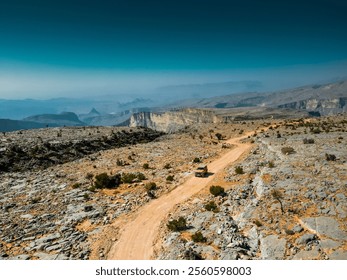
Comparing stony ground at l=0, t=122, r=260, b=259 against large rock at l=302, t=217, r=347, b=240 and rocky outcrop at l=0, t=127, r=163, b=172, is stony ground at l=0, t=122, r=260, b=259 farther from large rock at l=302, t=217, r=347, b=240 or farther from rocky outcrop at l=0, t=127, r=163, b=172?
large rock at l=302, t=217, r=347, b=240

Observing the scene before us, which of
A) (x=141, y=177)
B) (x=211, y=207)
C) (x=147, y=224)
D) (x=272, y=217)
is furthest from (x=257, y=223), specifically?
(x=141, y=177)

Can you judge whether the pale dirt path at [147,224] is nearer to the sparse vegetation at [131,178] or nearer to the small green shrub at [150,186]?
the small green shrub at [150,186]

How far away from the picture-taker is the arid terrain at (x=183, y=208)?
16.1 meters

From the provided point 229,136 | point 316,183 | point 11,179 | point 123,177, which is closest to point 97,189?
point 123,177

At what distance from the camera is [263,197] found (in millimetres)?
20375

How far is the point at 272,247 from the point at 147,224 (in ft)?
30.3

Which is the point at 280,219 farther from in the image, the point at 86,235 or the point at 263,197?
the point at 86,235

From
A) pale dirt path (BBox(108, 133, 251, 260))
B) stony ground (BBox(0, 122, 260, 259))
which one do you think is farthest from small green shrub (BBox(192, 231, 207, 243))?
stony ground (BBox(0, 122, 260, 259))

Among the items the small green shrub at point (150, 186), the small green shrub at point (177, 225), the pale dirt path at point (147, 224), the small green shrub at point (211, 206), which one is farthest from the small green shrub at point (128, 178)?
the small green shrub at point (177, 225)

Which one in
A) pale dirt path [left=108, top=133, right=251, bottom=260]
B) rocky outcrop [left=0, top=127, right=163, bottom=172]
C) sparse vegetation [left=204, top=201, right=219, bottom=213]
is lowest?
pale dirt path [left=108, top=133, right=251, bottom=260]

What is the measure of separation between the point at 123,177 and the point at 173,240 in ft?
45.2

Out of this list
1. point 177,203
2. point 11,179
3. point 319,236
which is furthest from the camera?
point 11,179

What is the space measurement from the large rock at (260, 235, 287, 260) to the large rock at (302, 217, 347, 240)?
2.14 meters

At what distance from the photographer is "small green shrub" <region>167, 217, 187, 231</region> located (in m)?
18.8
